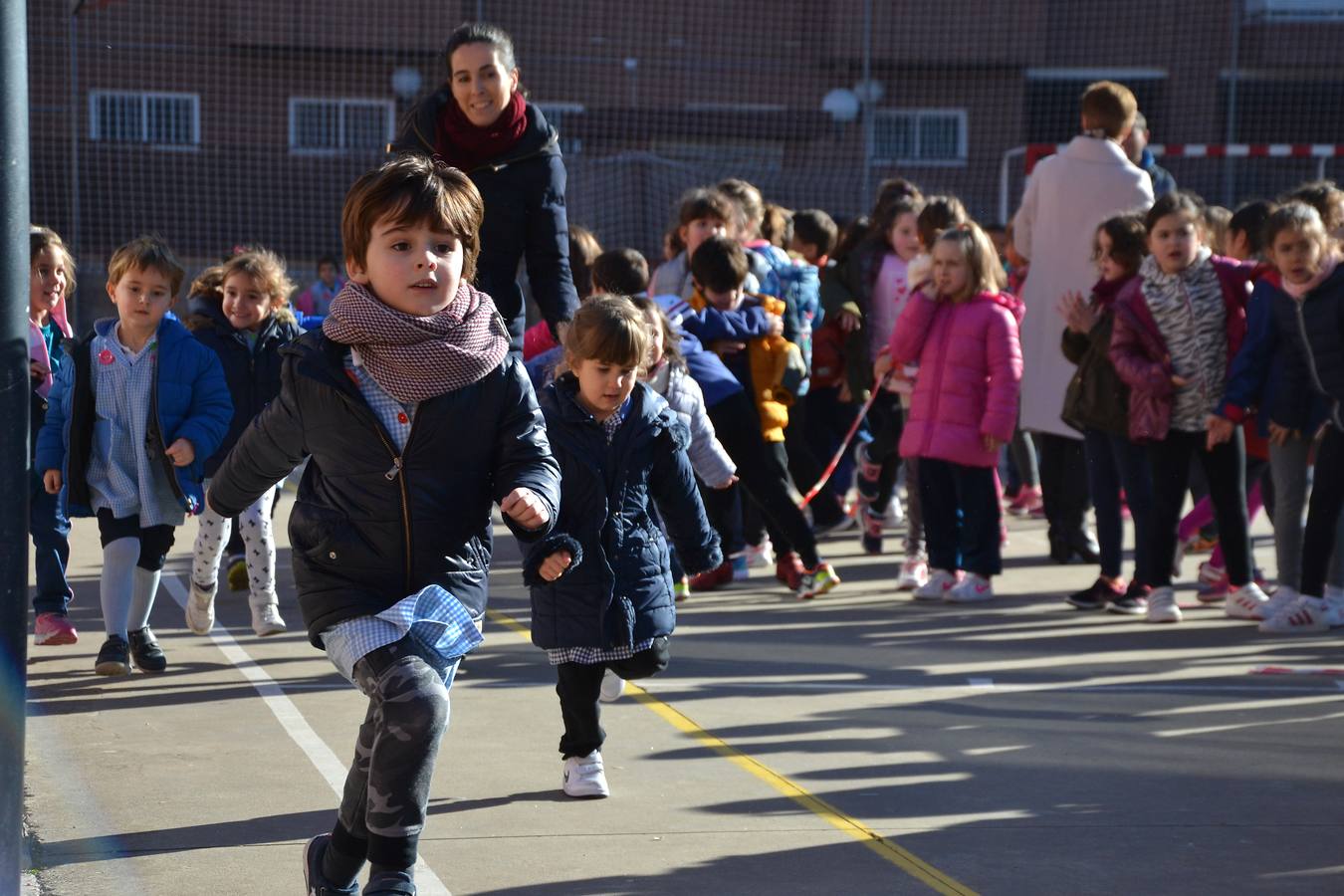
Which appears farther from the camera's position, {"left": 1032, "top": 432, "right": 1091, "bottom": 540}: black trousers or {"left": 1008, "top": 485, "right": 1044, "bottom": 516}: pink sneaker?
{"left": 1008, "top": 485, "right": 1044, "bottom": 516}: pink sneaker

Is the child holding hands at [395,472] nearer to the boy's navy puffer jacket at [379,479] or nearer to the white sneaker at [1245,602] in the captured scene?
the boy's navy puffer jacket at [379,479]

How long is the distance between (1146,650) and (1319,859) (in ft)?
9.66

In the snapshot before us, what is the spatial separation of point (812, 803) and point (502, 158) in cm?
257

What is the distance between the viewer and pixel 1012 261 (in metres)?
11.5

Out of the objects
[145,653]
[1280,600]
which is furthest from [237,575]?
[1280,600]

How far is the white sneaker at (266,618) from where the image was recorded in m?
7.20

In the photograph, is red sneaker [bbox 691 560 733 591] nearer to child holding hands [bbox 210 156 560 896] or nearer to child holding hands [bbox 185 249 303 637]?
child holding hands [bbox 185 249 303 637]

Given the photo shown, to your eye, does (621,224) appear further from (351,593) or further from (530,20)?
(351,593)

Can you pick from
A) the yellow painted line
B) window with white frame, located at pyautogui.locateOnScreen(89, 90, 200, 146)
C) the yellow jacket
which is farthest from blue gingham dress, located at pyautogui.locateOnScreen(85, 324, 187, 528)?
window with white frame, located at pyautogui.locateOnScreen(89, 90, 200, 146)

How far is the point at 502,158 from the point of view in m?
6.28

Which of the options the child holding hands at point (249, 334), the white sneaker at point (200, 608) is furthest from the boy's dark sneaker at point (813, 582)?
the white sneaker at point (200, 608)

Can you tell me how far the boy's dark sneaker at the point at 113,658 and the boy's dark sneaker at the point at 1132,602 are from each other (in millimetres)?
4274

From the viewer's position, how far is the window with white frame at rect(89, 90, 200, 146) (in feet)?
73.6

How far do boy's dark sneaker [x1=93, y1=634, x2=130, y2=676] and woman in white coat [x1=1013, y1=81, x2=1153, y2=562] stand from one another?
490 cm
